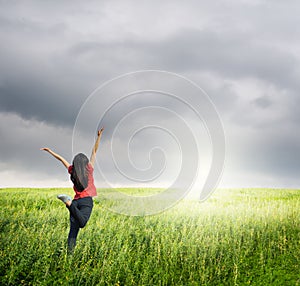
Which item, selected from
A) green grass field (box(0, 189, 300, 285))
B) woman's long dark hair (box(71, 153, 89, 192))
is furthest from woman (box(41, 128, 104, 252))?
green grass field (box(0, 189, 300, 285))

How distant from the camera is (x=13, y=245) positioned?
1005 centimetres

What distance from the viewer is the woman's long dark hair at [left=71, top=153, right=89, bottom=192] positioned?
9.43 m

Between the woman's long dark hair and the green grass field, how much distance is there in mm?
1800

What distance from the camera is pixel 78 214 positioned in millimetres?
9000

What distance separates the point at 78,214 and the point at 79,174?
106 cm

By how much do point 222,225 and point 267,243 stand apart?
193cm

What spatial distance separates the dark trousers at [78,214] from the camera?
29.5 ft

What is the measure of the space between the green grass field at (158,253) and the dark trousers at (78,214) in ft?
1.29

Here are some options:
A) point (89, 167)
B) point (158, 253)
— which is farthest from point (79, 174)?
point (158, 253)

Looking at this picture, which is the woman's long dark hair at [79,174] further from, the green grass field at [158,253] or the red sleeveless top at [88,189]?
the green grass field at [158,253]

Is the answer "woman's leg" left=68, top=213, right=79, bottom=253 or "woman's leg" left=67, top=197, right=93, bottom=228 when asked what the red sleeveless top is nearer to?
"woman's leg" left=67, top=197, right=93, bottom=228

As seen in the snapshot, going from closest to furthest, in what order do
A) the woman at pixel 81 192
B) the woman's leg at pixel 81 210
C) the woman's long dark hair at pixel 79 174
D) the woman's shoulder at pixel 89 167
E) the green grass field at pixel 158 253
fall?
the green grass field at pixel 158 253 < the woman's leg at pixel 81 210 < the woman at pixel 81 192 < the woman's long dark hair at pixel 79 174 < the woman's shoulder at pixel 89 167

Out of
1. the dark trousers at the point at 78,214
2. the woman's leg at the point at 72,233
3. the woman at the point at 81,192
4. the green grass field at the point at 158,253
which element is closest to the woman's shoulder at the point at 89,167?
the woman at the point at 81,192

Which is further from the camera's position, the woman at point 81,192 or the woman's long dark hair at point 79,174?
the woman's long dark hair at point 79,174
